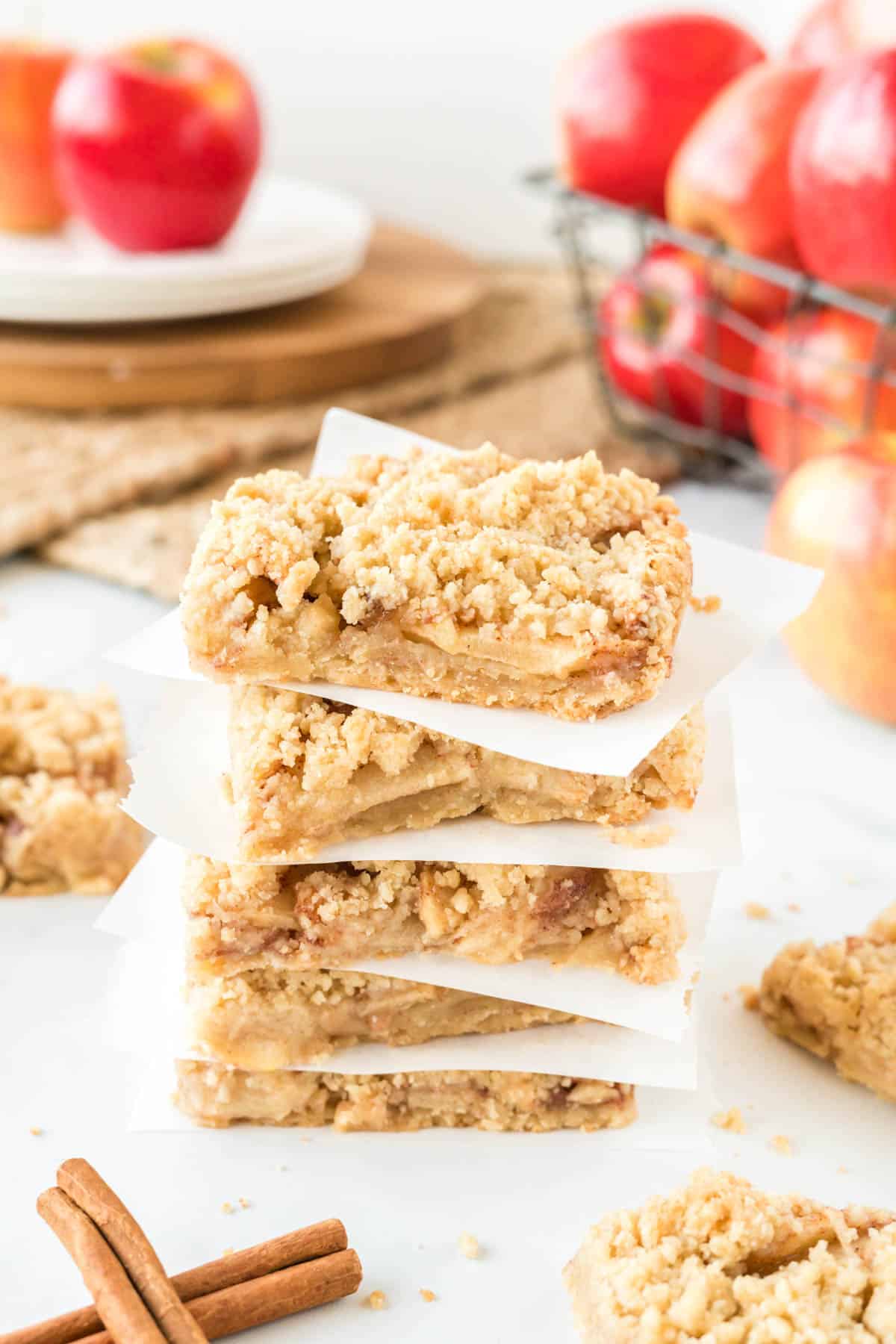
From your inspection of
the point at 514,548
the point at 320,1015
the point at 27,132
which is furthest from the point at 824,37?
the point at 320,1015

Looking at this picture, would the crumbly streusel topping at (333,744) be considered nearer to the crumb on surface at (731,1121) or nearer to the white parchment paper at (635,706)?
the white parchment paper at (635,706)

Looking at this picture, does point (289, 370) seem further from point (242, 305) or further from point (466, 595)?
point (466, 595)

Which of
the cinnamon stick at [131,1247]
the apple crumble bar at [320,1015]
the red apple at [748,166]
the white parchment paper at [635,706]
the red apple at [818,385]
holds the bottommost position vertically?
the cinnamon stick at [131,1247]

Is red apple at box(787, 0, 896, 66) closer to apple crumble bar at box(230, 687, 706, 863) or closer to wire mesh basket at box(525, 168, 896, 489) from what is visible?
wire mesh basket at box(525, 168, 896, 489)

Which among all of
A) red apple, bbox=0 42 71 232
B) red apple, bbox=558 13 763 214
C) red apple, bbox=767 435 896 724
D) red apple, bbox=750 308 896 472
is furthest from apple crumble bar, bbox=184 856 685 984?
red apple, bbox=0 42 71 232

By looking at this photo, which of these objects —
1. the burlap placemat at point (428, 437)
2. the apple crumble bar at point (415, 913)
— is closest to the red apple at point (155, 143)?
the burlap placemat at point (428, 437)

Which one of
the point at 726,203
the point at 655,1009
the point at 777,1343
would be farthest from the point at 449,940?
the point at 726,203
